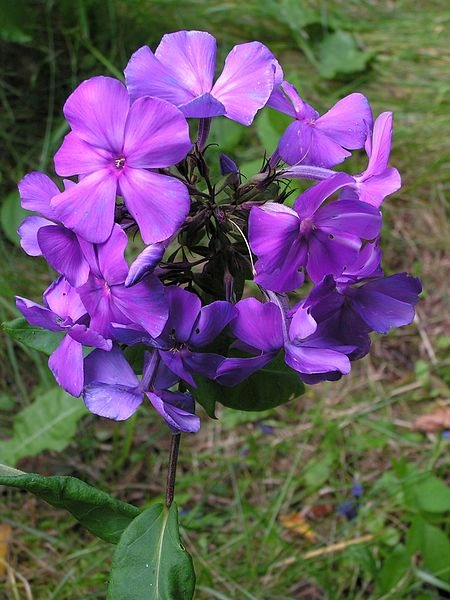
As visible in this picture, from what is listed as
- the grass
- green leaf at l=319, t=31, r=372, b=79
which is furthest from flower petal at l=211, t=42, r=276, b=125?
green leaf at l=319, t=31, r=372, b=79

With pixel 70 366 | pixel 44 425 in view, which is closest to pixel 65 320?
pixel 70 366

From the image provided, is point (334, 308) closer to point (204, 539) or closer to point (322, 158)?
point (322, 158)

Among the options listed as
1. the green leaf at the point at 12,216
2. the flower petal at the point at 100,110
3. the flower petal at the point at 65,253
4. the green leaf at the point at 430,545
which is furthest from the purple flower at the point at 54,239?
the green leaf at the point at 12,216

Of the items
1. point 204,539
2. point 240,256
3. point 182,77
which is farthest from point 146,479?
point 182,77

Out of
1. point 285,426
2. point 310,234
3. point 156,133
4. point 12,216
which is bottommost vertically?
point 285,426

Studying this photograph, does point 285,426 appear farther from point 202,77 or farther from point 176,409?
point 202,77
